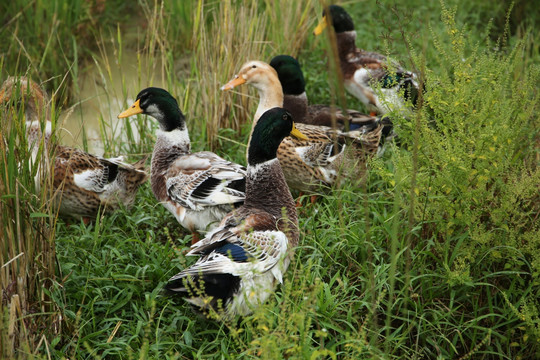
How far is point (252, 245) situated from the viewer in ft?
10.0

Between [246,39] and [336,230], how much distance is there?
7.16 ft

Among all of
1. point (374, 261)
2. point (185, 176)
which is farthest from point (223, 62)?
point (374, 261)

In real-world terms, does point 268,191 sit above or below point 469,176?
below

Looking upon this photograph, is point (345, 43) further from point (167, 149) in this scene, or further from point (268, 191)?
point (268, 191)

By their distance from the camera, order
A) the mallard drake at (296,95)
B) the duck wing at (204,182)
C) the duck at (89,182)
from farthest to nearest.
A: the mallard drake at (296,95), the duck at (89,182), the duck wing at (204,182)

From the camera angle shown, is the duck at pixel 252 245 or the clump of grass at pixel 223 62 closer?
the duck at pixel 252 245

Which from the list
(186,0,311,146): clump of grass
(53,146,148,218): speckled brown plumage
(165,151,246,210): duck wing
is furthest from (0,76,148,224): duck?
(186,0,311,146): clump of grass

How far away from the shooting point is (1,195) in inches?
105

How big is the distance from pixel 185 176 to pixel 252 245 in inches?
41.3

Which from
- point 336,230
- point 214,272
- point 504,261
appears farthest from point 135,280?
point 504,261

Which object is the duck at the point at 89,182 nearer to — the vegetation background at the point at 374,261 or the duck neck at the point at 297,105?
the vegetation background at the point at 374,261

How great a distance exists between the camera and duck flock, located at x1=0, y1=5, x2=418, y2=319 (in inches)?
116

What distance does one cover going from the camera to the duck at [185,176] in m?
3.76

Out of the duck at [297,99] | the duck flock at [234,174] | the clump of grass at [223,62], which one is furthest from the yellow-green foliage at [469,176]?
the clump of grass at [223,62]
